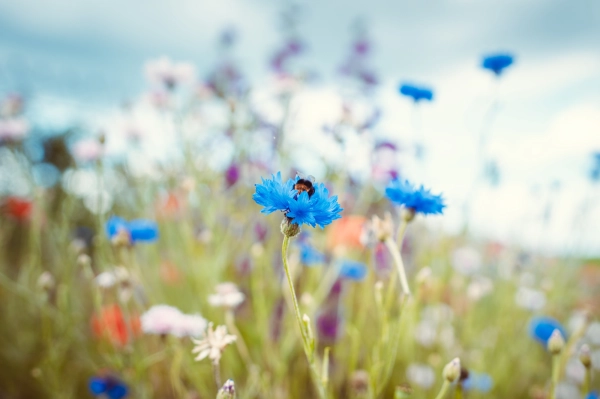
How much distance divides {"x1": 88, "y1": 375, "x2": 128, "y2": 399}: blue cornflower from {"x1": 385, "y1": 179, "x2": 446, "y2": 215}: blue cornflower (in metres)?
0.80

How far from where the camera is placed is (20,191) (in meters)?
2.35

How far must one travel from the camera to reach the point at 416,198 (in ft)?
1.99

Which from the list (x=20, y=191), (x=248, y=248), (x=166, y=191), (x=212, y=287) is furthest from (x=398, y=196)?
(x=20, y=191)

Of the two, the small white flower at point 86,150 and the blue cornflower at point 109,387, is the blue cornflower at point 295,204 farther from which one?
the small white flower at point 86,150

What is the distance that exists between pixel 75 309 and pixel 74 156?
1.73 ft

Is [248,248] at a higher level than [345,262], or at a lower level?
lower

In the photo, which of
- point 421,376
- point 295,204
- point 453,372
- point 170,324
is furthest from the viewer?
point 421,376

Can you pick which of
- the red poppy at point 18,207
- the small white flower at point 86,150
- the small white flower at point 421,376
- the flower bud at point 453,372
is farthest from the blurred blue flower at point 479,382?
the red poppy at point 18,207

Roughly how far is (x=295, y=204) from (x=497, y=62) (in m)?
0.65

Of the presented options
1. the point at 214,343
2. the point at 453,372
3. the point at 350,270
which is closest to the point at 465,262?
the point at 350,270

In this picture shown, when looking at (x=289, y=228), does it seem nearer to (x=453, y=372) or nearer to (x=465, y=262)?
(x=453, y=372)

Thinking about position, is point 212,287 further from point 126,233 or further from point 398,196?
point 398,196

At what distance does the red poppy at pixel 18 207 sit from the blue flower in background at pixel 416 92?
1.88 metres

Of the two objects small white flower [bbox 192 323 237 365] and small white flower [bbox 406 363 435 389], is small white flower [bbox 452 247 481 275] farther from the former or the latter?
small white flower [bbox 192 323 237 365]
